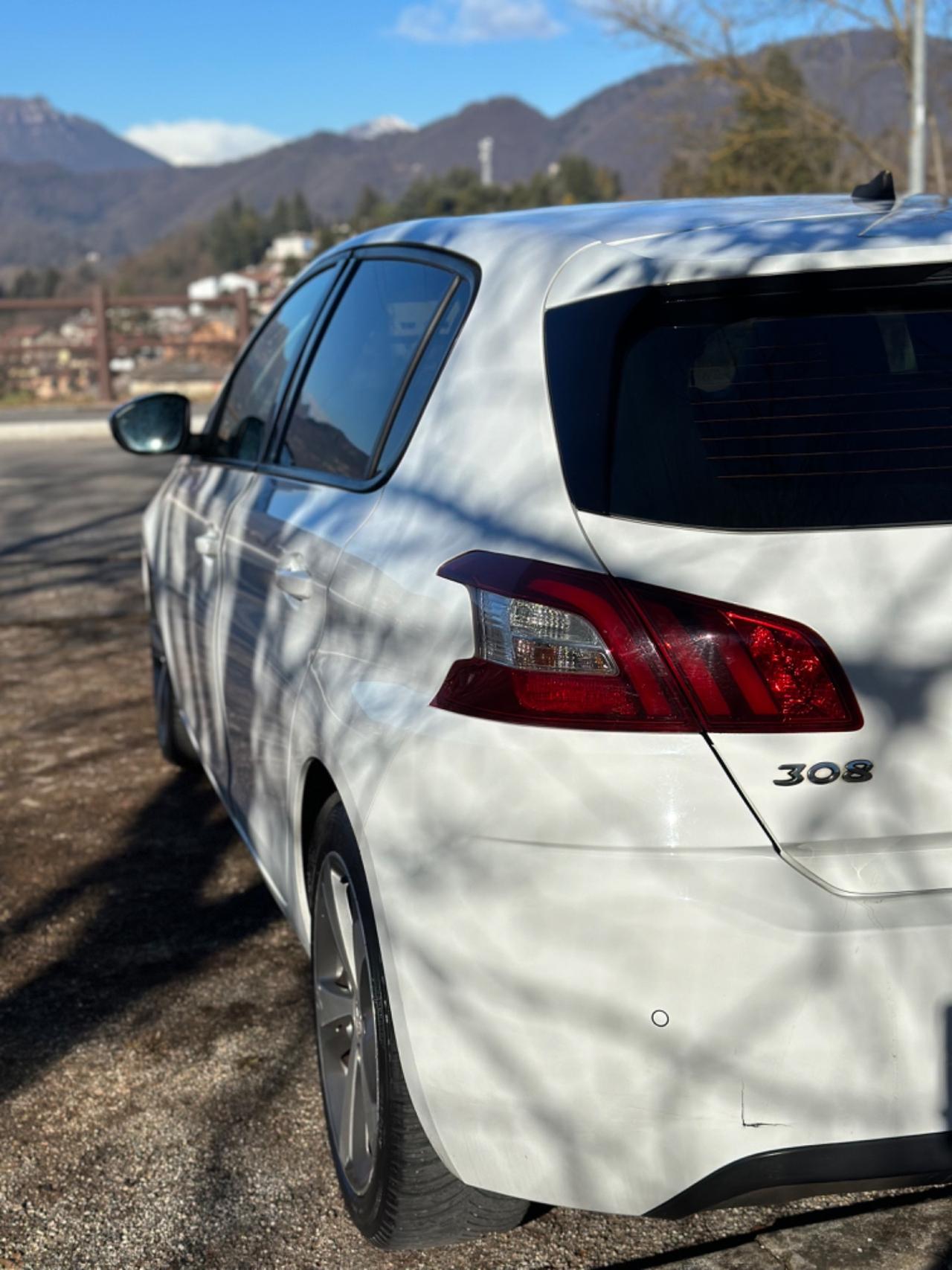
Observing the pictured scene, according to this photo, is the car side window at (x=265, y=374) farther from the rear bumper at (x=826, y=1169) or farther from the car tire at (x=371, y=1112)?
the rear bumper at (x=826, y=1169)

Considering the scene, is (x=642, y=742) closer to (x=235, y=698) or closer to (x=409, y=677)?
(x=409, y=677)

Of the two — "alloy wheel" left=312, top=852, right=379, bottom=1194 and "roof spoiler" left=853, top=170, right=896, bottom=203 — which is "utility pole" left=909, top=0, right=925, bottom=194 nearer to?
"roof spoiler" left=853, top=170, right=896, bottom=203

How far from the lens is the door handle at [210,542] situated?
357 cm

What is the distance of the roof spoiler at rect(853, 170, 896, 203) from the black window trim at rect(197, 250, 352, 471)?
1.24 metres

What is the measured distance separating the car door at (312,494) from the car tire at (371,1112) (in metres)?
0.35

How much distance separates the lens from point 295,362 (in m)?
3.58

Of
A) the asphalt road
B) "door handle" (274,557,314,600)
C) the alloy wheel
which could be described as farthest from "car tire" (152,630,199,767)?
the alloy wheel

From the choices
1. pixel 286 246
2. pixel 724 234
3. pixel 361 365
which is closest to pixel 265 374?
pixel 361 365

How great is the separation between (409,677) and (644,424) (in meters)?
0.50

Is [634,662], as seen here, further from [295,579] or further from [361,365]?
[361,365]

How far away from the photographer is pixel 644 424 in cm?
205

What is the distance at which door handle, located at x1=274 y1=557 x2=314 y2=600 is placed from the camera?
2.68 metres

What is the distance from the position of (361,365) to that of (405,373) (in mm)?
353

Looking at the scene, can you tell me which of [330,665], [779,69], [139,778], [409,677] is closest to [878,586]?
[409,677]
